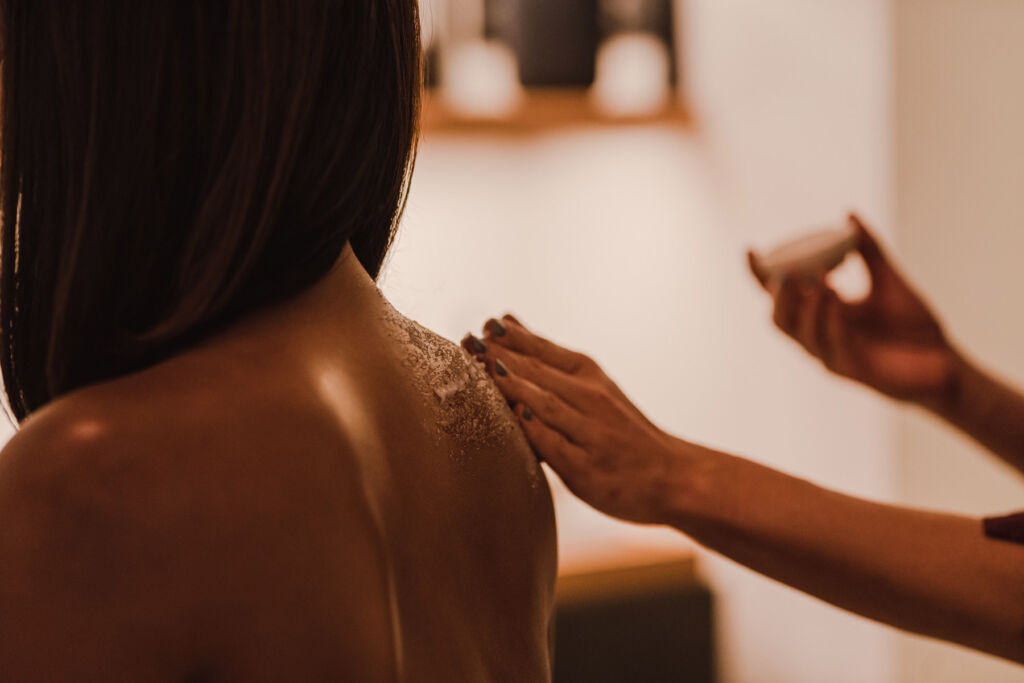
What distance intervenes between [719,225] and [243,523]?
6.39 ft

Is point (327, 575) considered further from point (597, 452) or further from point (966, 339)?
point (966, 339)

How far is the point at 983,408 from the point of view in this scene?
1052mm

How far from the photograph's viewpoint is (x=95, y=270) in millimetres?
527

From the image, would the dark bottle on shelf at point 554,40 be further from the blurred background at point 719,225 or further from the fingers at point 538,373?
the fingers at point 538,373

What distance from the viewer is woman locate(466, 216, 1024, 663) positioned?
79cm

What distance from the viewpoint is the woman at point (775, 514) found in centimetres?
79

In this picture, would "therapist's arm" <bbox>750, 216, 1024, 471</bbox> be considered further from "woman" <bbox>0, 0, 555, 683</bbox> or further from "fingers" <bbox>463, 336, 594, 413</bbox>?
"woman" <bbox>0, 0, 555, 683</bbox>

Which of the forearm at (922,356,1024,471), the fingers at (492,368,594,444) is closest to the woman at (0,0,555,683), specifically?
the fingers at (492,368,594,444)

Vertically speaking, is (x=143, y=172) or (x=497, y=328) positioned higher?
(x=143, y=172)

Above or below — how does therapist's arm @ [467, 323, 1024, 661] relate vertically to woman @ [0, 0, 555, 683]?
below

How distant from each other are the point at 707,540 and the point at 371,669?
0.41 metres

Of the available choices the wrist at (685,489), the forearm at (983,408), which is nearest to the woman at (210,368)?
the wrist at (685,489)

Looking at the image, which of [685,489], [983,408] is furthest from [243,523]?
[983,408]

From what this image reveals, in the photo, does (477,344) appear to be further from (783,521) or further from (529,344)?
(783,521)
